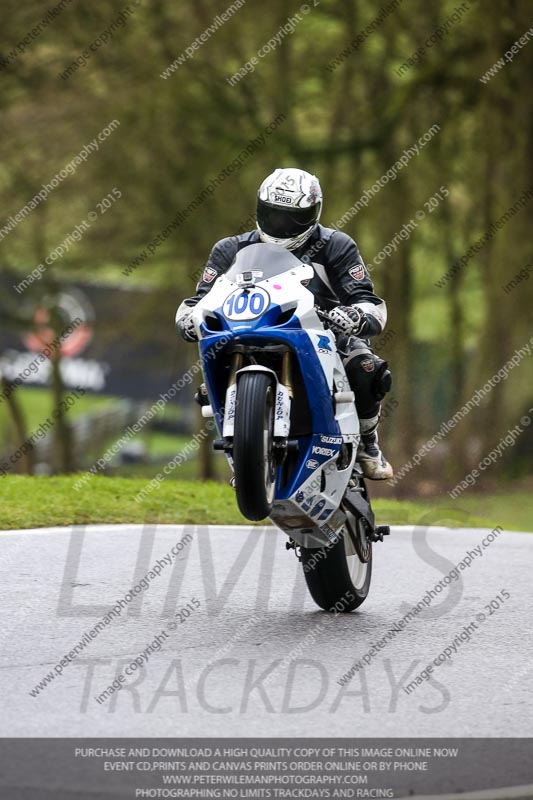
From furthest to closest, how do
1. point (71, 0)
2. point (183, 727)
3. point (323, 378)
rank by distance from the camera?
1. point (71, 0)
2. point (323, 378)
3. point (183, 727)

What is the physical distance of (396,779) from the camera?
4754 mm

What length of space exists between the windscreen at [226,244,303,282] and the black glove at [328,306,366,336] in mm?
311

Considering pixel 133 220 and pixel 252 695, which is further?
pixel 133 220

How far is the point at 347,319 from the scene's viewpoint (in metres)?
6.90

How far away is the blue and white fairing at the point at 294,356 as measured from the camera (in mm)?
6477

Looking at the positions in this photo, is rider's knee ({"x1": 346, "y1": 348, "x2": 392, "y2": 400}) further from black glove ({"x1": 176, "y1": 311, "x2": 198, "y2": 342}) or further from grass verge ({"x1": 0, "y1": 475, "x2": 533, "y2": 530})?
grass verge ({"x1": 0, "y1": 475, "x2": 533, "y2": 530})

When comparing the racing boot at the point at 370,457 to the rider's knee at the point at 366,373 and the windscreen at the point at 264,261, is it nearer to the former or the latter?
the rider's knee at the point at 366,373

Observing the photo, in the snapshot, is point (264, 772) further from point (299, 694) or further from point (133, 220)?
point (133, 220)

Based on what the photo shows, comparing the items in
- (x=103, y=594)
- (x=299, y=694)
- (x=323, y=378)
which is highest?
(x=323, y=378)

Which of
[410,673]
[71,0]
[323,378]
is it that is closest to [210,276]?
[323,378]

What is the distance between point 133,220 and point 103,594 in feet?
64.9

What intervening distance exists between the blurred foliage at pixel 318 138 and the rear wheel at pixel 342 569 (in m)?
16.0

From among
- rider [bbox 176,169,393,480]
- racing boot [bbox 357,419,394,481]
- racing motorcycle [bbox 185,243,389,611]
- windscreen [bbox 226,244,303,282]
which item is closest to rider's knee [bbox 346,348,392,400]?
rider [bbox 176,169,393,480]

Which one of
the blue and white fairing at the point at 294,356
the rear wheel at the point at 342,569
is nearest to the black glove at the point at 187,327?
the blue and white fairing at the point at 294,356
